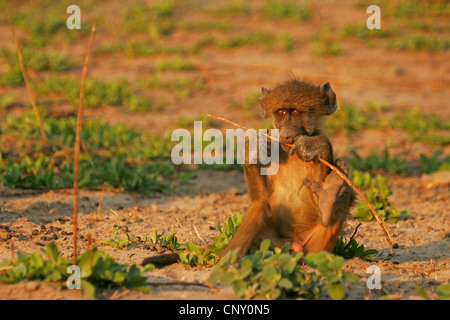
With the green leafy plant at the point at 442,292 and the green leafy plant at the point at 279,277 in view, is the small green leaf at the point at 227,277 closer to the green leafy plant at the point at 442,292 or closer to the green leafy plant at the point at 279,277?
the green leafy plant at the point at 279,277

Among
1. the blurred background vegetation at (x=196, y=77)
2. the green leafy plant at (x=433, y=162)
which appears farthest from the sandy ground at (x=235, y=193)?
the green leafy plant at (x=433, y=162)

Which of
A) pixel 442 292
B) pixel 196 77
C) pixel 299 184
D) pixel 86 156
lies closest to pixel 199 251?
pixel 299 184

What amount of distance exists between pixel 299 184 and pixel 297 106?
24.4 inches

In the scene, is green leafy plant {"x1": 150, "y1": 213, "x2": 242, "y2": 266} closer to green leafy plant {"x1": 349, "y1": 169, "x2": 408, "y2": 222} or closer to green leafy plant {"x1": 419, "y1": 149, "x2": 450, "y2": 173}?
green leafy plant {"x1": 349, "y1": 169, "x2": 408, "y2": 222}

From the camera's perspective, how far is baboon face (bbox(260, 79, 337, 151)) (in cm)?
509

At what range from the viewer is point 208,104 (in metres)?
11.0

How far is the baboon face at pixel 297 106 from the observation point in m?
5.09

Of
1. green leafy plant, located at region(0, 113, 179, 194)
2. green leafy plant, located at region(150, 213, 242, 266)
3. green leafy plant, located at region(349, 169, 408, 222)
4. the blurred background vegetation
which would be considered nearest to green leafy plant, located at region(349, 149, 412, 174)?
the blurred background vegetation

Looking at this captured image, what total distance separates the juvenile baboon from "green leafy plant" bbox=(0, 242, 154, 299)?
3.42ft

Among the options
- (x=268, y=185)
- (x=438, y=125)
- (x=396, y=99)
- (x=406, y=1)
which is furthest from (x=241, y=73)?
(x=268, y=185)

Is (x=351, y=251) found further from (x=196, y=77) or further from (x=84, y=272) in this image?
(x=196, y=77)

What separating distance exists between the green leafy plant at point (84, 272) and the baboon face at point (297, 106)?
1.73 meters

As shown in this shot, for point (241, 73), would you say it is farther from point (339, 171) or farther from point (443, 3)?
point (339, 171)
